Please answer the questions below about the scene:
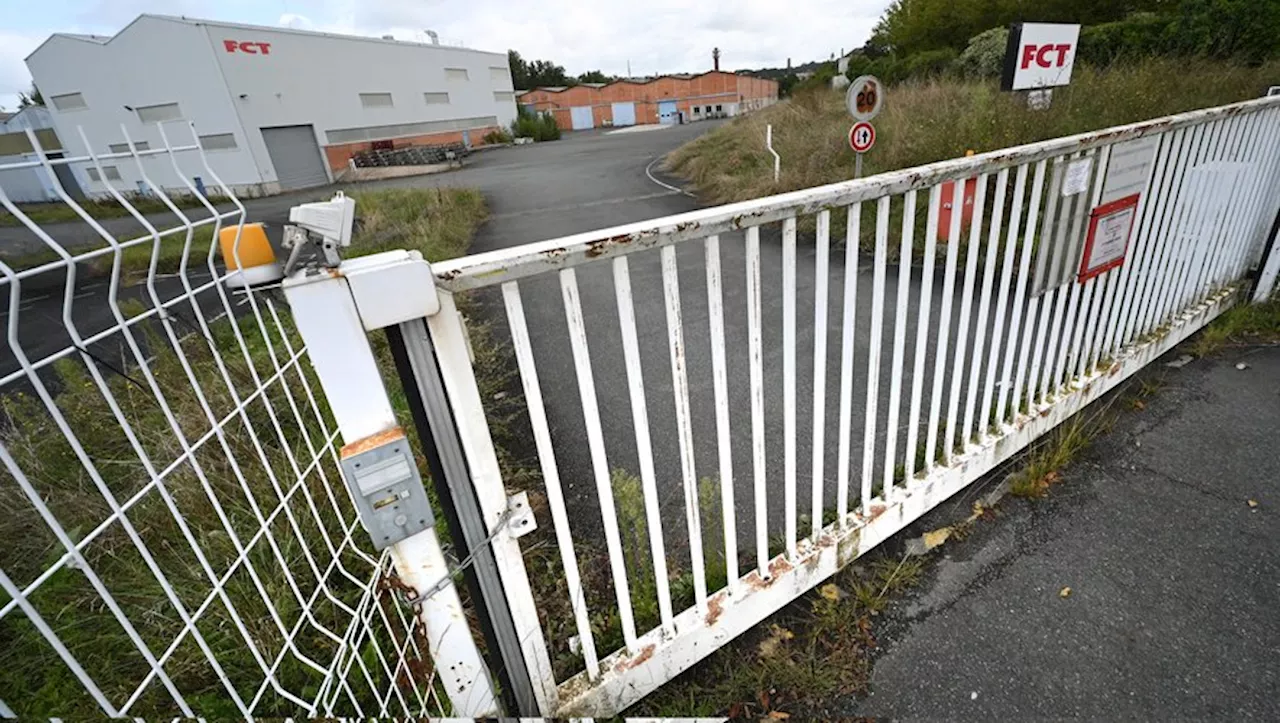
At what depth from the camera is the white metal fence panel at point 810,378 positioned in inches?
61.3

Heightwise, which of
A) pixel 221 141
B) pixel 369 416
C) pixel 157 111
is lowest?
pixel 369 416

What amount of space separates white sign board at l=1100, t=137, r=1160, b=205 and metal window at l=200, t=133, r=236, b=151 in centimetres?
3208

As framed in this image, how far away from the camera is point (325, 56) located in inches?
1140

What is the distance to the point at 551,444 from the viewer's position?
256cm

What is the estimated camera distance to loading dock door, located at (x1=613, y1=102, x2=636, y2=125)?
186ft

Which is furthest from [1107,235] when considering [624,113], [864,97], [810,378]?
[624,113]

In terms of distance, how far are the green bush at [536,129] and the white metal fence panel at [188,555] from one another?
4054 cm

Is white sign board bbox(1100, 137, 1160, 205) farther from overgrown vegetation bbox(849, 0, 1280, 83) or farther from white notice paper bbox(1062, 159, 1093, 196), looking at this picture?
overgrown vegetation bbox(849, 0, 1280, 83)

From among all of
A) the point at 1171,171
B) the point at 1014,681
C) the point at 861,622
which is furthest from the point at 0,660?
the point at 1171,171

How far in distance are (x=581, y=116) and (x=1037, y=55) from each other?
5576cm

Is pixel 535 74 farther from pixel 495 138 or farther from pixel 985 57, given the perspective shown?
pixel 985 57

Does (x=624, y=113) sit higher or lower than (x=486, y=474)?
higher

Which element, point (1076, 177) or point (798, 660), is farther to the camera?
point (1076, 177)

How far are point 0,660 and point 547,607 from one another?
6.50ft
